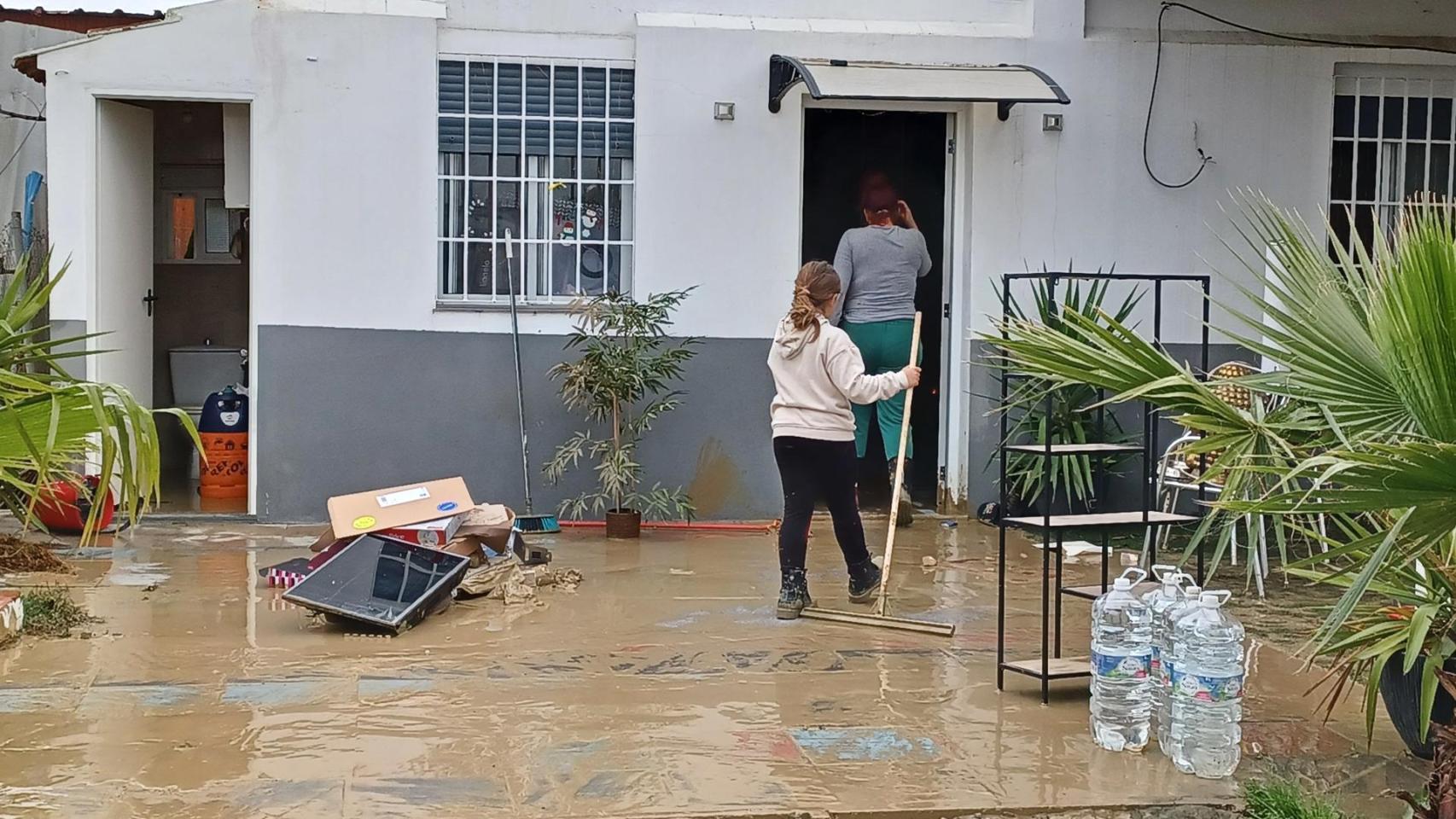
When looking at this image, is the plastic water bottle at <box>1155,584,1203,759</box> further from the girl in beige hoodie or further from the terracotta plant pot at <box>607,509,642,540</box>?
the terracotta plant pot at <box>607,509,642,540</box>

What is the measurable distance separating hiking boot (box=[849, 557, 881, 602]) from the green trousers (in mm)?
2059

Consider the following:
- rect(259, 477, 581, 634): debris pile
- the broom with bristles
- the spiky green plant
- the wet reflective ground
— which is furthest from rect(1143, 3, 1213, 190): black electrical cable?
the spiky green plant

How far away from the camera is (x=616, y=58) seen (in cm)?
918

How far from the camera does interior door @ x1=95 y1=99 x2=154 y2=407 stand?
29.6 ft

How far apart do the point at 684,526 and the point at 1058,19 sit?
377cm

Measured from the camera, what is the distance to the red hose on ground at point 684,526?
29.8 ft

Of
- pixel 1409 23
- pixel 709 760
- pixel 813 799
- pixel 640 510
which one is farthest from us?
pixel 1409 23

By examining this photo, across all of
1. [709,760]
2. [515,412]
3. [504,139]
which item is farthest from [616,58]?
[709,760]

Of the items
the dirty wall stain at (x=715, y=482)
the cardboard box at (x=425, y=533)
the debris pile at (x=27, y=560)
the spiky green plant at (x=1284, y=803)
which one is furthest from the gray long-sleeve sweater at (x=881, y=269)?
the spiky green plant at (x=1284, y=803)

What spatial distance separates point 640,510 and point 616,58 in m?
2.63

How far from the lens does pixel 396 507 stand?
7504 millimetres

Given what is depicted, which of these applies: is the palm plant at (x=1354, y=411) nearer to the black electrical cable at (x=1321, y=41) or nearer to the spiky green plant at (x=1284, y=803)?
the spiky green plant at (x=1284, y=803)

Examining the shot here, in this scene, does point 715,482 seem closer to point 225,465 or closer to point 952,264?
point 952,264

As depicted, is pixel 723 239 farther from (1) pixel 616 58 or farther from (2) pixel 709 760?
(2) pixel 709 760
